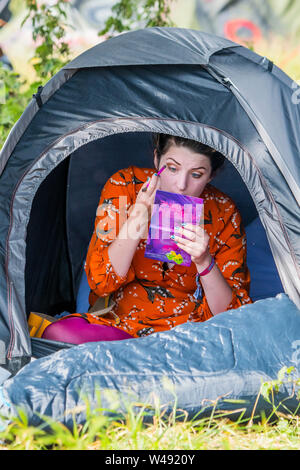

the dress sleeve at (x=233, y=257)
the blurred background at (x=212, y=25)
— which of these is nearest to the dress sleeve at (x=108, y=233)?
the dress sleeve at (x=233, y=257)

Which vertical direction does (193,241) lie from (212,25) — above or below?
below

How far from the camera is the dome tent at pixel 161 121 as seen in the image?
1.81m

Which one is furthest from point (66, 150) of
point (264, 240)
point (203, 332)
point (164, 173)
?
point (264, 240)

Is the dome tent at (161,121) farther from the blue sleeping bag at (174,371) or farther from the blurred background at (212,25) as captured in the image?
the blurred background at (212,25)

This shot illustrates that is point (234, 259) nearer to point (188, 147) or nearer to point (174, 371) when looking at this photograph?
point (188, 147)

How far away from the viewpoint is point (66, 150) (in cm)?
196

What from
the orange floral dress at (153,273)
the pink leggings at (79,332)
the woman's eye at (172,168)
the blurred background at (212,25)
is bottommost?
the pink leggings at (79,332)

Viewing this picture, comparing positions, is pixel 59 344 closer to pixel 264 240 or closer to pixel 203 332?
pixel 203 332

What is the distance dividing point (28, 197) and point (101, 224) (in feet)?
0.91

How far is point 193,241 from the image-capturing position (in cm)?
189

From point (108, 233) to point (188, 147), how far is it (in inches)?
16.2

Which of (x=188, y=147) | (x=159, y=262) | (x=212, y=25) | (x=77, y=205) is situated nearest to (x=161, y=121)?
(x=188, y=147)

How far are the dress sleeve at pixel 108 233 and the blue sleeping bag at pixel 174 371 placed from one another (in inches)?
16.0

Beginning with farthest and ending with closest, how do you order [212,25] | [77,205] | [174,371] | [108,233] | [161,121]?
[212,25] → [77,205] → [108,233] → [161,121] → [174,371]
